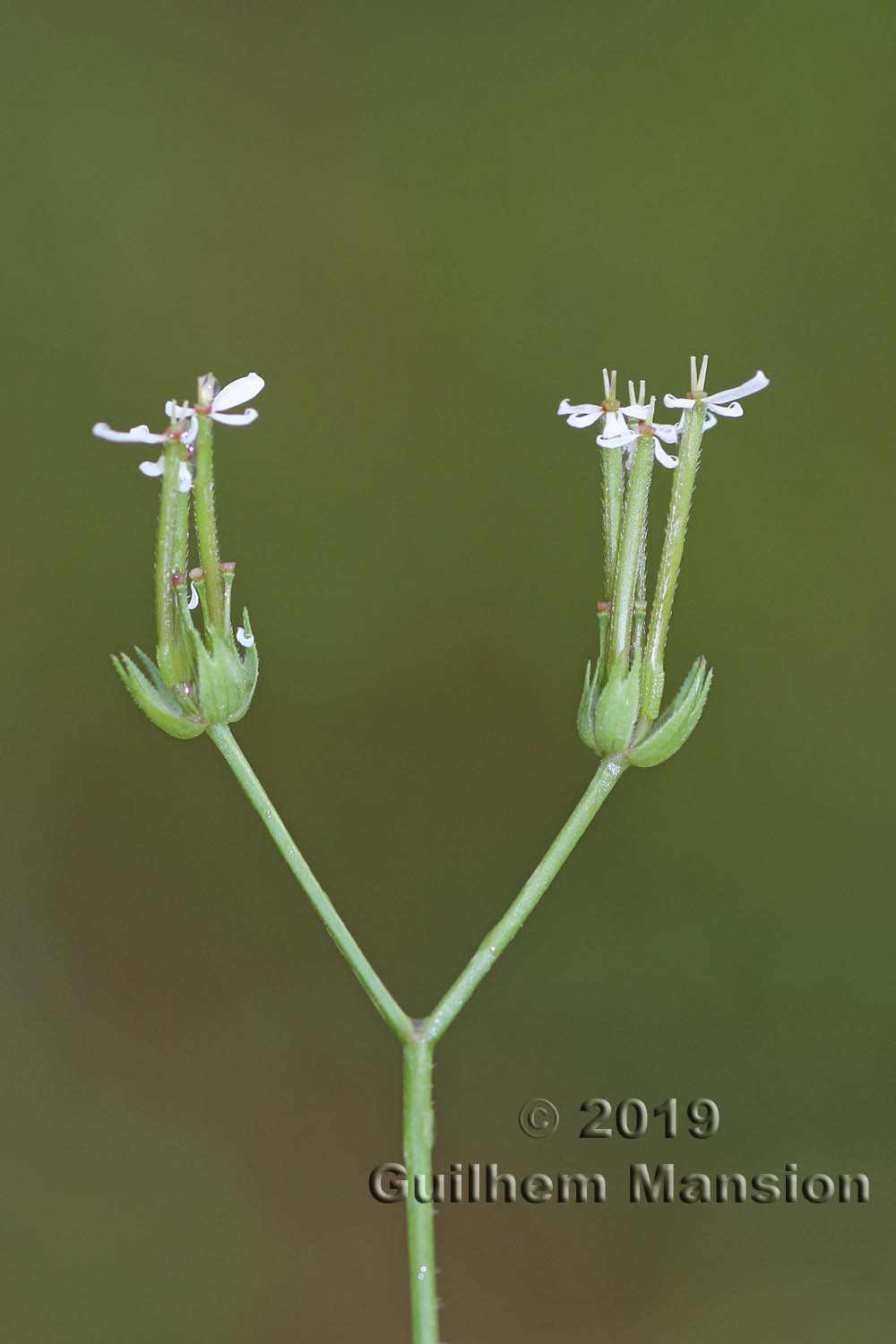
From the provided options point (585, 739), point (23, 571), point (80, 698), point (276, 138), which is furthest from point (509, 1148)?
point (276, 138)

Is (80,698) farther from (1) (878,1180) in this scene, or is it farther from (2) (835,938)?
(1) (878,1180)

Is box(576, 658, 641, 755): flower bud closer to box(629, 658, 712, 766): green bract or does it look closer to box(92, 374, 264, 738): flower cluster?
box(629, 658, 712, 766): green bract

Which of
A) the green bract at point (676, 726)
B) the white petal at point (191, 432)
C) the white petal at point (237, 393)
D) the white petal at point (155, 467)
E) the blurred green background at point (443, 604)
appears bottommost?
the green bract at point (676, 726)

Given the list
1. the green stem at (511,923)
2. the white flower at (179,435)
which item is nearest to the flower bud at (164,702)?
the white flower at (179,435)

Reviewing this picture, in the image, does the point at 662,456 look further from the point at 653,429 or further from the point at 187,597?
the point at 187,597

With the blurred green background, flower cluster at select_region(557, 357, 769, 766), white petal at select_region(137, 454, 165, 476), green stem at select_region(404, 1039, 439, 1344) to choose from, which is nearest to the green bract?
flower cluster at select_region(557, 357, 769, 766)

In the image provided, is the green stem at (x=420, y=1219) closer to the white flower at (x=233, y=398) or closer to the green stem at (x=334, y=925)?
the green stem at (x=334, y=925)
